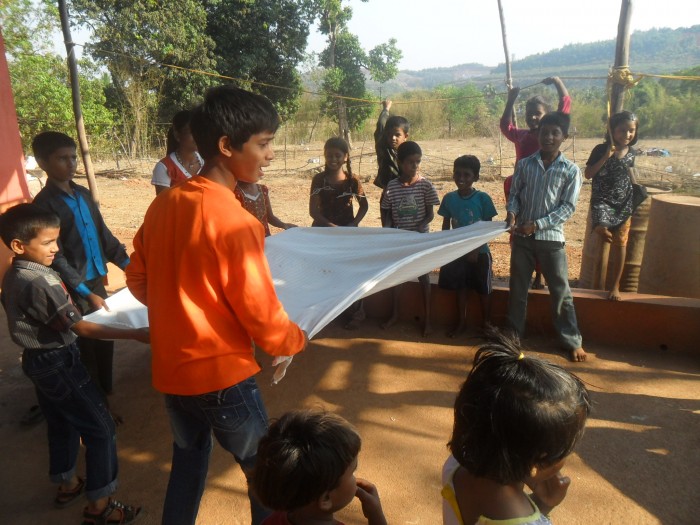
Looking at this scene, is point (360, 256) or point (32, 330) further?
→ point (360, 256)

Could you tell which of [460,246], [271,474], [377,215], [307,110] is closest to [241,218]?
[271,474]

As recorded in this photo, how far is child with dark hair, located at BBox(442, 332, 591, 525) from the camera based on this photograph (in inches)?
39.4

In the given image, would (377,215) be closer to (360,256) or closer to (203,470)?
(360,256)

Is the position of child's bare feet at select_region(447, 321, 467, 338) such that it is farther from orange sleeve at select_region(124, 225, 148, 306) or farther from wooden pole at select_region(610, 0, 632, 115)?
orange sleeve at select_region(124, 225, 148, 306)

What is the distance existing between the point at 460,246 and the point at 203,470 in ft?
5.81

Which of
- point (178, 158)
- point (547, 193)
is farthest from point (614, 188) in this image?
point (178, 158)

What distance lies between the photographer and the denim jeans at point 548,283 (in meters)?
3.13

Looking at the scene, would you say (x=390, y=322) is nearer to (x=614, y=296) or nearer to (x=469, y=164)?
(x=469, y=164)

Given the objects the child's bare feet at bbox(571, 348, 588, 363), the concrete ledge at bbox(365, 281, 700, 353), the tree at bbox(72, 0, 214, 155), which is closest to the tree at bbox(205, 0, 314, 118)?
the tree at bbox(72, 0, 214, 155)

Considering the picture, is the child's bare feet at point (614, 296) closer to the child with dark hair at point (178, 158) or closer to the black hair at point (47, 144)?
the child with dark hair at point (178, 158)

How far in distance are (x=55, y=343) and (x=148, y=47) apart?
48.2ft

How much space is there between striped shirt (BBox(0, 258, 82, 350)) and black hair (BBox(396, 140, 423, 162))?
2324mm

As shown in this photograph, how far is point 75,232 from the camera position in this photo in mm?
2512

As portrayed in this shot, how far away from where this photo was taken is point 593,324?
3461 millimetres
